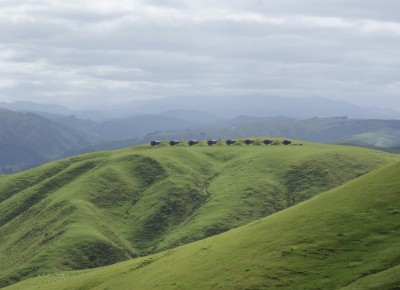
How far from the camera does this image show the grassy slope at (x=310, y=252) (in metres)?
58.9

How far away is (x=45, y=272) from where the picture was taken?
171m

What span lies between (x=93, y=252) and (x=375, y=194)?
5097 inches

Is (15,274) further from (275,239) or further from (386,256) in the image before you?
(386,256)

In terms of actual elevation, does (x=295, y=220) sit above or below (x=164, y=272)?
above

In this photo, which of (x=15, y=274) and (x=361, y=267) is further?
(x=15, y=274)

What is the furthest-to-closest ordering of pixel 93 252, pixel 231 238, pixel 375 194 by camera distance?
pixel 93 252 → pixel 231 238 → pixel 375 194

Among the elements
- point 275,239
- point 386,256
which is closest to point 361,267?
point 386,256

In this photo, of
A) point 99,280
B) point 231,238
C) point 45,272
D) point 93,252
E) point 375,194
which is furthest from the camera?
point 93,252

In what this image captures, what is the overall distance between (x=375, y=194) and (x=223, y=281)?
2621 cm

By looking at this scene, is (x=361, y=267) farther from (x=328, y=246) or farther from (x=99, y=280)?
(x=99, y=280)

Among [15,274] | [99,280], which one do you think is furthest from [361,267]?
[15,274]

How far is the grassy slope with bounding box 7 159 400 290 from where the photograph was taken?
193 ft

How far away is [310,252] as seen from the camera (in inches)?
2601

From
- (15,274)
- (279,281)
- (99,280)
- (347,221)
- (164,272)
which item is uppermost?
(347,221)
